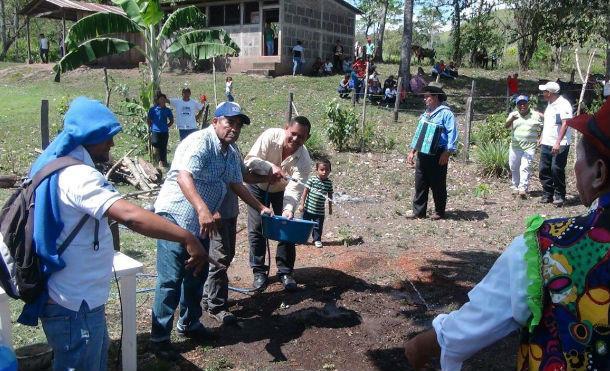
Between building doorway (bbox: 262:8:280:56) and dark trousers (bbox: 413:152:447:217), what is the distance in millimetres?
16526

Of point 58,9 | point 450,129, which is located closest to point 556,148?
point 450,129

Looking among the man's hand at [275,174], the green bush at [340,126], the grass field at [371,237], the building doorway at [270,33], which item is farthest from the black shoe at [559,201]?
the building doorway at [270,33]

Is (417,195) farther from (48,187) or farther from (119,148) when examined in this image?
(119,148)

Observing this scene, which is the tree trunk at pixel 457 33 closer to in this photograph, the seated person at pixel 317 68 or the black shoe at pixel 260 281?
the seated person at pixel 317 68

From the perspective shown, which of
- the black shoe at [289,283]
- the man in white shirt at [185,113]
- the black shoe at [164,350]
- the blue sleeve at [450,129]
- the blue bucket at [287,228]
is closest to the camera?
the black shoe at [164,350]

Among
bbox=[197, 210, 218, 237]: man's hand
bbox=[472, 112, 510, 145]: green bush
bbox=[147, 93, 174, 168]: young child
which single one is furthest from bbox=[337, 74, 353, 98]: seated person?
bbox=[197, 210, 218, 237]: man's hand

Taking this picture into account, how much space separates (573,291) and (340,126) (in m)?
11.1

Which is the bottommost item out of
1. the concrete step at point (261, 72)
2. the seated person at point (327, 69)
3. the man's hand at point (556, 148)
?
the man's hand at point (556, 148)

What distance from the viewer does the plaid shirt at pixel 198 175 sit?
13.2 ft

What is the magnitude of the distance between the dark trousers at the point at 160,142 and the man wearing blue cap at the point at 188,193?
7.51 meters

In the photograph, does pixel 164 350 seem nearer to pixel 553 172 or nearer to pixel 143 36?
pixel 553 172

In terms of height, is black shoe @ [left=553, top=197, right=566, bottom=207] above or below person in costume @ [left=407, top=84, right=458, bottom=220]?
below

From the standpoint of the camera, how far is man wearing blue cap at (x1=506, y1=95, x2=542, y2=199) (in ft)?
29.4

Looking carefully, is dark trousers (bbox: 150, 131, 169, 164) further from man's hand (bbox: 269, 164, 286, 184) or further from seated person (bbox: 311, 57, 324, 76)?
seated person (bbox: 311, 57, 324, 76)
